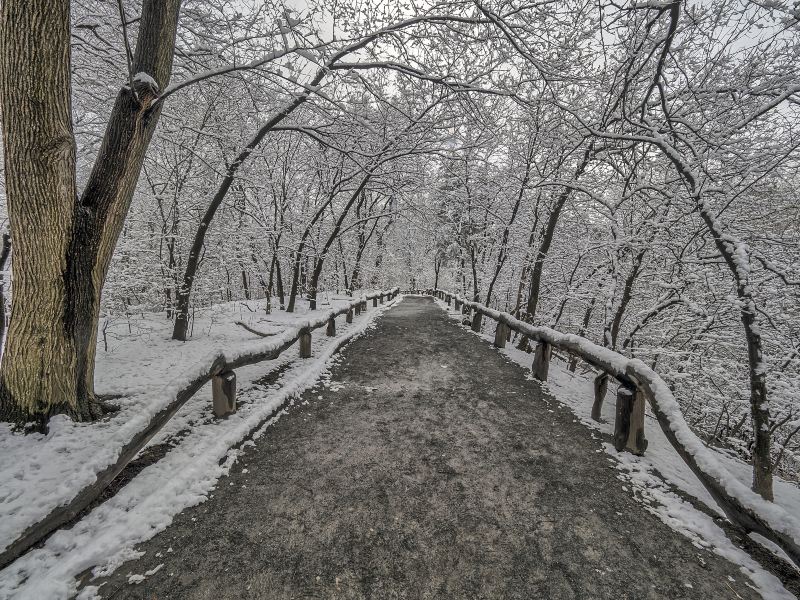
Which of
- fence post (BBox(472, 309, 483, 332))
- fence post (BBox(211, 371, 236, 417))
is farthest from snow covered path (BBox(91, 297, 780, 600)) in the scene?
fence post (BBox(472, 309, 483, 332))

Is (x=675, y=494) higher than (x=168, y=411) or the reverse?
the reverse

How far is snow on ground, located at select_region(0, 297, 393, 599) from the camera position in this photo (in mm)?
2027

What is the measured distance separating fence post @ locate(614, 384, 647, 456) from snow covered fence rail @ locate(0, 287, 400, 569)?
14.7 ft

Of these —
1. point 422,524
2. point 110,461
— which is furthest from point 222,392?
point 422,524

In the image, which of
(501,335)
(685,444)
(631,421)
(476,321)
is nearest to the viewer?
(685,444)

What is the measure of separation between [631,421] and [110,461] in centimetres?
482

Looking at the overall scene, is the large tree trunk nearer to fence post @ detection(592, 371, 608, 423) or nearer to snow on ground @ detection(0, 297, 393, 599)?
snow on ground @ detection(0, 297, 393, 599)

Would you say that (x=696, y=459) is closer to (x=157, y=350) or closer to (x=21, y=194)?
(x=21, y=194)

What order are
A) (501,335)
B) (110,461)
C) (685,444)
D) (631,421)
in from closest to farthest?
(110,461) → (685,444) → (631,421) → (501,335)

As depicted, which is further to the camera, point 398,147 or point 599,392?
point 398,147

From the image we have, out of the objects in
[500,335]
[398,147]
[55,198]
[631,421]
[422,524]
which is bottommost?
[422,524]

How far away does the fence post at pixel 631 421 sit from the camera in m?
3.59

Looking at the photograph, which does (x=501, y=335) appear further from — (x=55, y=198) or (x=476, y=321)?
(x=55, y=198)

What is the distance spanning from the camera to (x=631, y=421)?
11.9 ft
